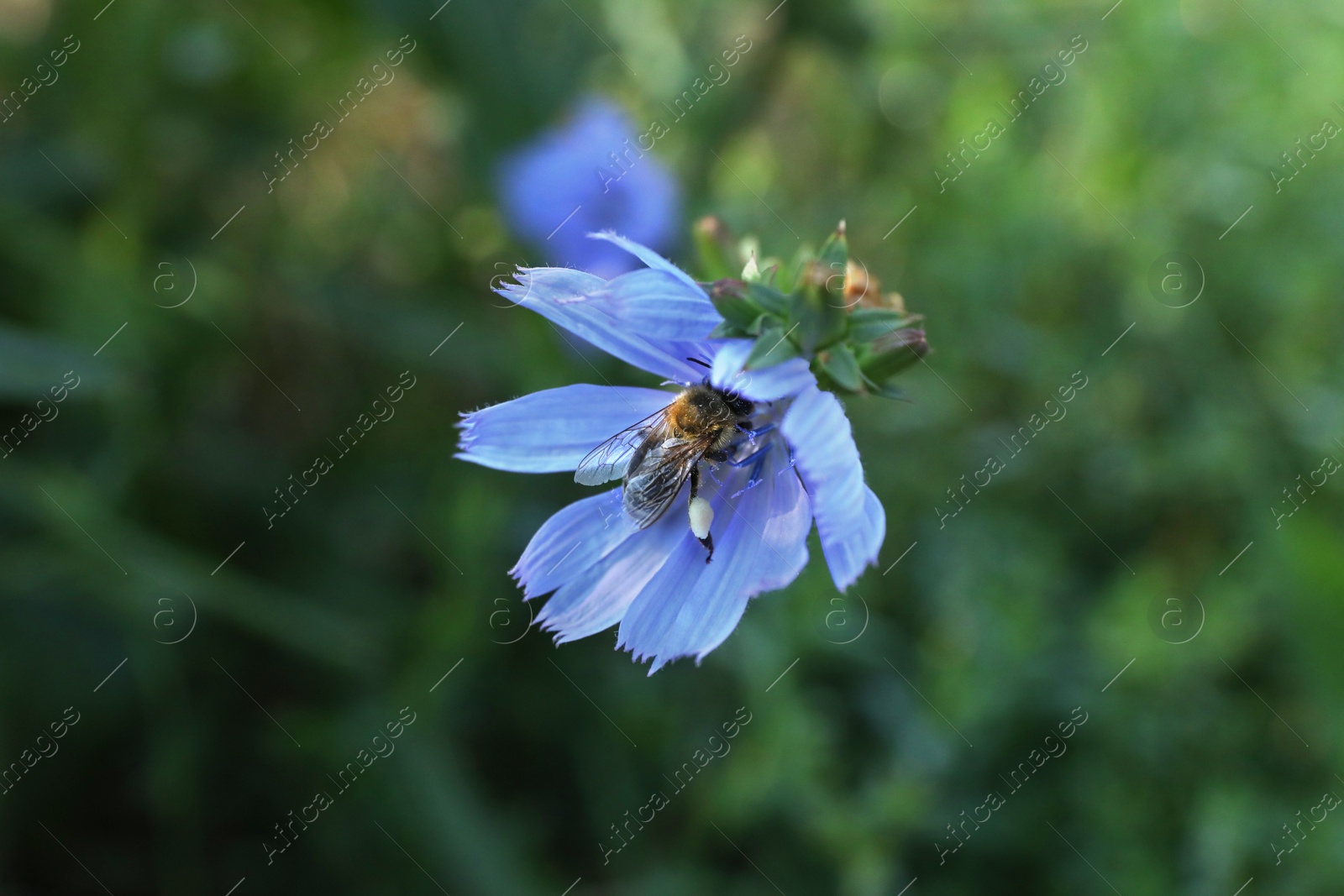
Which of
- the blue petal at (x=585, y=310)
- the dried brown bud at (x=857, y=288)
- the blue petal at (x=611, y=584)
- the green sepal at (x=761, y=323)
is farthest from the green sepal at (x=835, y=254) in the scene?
the blue petal at (x=611, y=584)

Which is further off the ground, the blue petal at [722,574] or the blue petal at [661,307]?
the blue petal at [661,307]

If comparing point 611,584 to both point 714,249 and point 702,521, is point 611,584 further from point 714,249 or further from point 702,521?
point 714,249

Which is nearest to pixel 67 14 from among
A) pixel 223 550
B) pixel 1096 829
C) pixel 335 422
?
pixel 335 422

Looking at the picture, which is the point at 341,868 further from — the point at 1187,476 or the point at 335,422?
the point at 1187,476

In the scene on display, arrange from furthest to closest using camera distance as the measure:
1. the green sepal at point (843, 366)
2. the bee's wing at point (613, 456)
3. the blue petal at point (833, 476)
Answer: the bee's wing at point (613, 456)
the green sepal at point (843, 366)
the blue petal at point (833, 476)

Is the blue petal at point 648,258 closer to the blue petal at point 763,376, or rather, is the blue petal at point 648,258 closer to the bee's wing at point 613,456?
the blue petal at point 763,376

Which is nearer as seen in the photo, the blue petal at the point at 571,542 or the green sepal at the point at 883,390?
the green sepal at the point at 883,390

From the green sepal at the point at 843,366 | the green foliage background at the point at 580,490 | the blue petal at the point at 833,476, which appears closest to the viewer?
the blue petal at the point at 833,476
